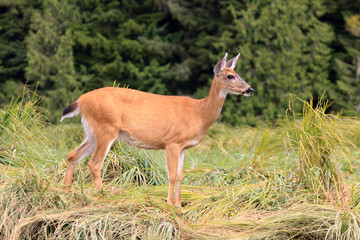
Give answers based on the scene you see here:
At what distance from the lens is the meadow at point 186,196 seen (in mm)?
5266

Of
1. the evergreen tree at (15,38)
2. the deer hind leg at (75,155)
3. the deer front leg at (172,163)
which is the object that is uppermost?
the deer front leg at (172,163)

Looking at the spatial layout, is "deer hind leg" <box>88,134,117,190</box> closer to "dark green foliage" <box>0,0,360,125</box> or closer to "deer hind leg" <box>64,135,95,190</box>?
"deer hind leg" <box>64,135,95,190</box>

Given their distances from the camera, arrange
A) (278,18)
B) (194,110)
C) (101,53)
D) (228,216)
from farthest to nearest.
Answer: (101,53) < (278,18) < (194,110) < (228,216)

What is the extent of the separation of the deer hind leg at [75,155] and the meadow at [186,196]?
0.13 meters

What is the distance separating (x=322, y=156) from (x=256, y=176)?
91 cm

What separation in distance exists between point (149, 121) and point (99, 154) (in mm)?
657

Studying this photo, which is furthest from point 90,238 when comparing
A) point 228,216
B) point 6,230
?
point 228,216

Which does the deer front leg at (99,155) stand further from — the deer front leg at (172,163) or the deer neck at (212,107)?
the deer neck at (212,107)

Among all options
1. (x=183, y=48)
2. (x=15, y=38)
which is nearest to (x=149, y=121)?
(x=183, y=48)

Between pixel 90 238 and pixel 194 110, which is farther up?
pixel 194 110

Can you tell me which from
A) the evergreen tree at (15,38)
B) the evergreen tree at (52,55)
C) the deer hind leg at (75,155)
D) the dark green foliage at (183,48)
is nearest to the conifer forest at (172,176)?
the deer hind leg at (75,155)

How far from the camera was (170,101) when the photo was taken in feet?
20.7

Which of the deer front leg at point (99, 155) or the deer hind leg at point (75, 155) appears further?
the deer hind leg at point (75, 155)

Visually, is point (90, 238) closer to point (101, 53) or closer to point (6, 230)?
point (6, 230)
